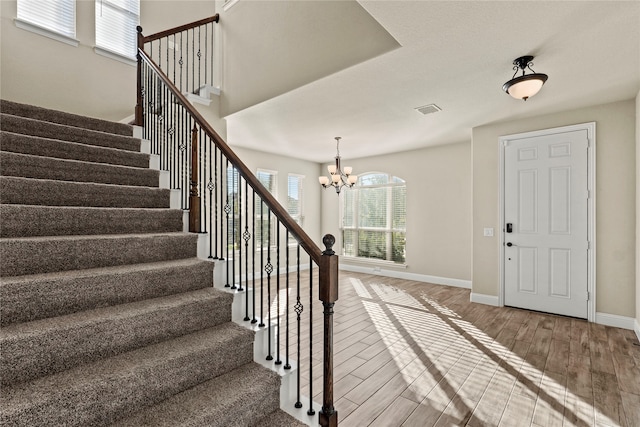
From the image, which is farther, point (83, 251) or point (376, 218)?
point (376, 218)

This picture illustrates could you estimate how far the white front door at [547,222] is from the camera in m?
4.04

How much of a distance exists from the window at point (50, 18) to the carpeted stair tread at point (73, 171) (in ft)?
8.79

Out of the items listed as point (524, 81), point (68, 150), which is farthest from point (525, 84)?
point (68, 150)

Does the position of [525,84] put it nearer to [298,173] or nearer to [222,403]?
[222,403]

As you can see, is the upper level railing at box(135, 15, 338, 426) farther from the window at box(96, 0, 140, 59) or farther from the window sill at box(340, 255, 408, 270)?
the window sill at box(340, 255, 408, 270)

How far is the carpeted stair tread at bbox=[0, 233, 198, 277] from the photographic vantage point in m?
1.69

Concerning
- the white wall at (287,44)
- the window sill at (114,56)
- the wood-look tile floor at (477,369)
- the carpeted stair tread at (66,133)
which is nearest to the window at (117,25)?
the window sill at (114,56)

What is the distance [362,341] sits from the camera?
3.31 m

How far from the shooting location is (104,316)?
1627 millimetres

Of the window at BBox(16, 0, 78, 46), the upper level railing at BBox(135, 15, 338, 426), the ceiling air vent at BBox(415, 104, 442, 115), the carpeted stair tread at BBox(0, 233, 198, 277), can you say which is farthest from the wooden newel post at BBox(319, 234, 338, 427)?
the window at BBox(16, 0, 78, 46)

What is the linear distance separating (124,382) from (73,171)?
190 centimetres

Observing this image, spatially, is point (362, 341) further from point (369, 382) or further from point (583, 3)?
point (583, 3)

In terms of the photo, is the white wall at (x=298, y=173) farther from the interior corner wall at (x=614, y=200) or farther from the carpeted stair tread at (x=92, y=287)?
the interior corner wall at (x=614, y=200)

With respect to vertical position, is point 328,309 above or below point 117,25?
below
